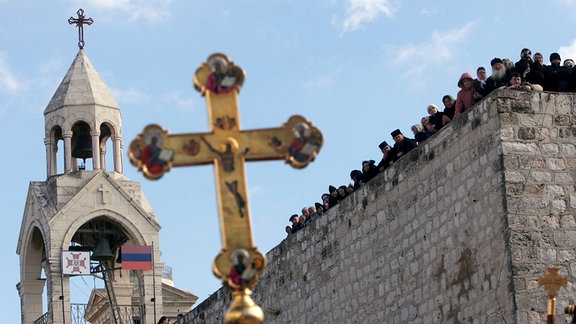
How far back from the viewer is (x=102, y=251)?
34625 mm

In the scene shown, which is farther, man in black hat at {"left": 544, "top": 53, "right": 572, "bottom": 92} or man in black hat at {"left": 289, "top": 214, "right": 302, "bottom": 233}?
man in black hat at {"left": 289, "top": 214, "right": 302, "bottom": 233}

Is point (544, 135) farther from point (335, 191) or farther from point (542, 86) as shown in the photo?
point (335, 191)

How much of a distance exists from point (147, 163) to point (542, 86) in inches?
384

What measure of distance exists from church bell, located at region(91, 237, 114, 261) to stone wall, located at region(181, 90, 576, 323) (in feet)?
40.0

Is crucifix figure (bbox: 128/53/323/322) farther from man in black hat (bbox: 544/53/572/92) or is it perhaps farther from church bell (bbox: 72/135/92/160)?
church bell (bbox: 72/135/92/160)

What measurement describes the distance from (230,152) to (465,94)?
960 centimetres

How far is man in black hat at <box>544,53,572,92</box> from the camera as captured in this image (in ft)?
62.4

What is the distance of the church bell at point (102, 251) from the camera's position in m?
34.6

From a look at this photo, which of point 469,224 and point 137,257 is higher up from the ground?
point 137,257

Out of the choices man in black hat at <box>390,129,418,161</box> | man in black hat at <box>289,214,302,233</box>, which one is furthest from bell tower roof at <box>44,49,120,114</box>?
man in black hat at <box>390,129,418,161</box>

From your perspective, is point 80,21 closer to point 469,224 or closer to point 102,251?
point 102,251

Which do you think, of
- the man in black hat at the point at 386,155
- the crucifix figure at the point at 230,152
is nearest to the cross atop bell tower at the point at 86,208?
the man in black hat at the point at 386,155

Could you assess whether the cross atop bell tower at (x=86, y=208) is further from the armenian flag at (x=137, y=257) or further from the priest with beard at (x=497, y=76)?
the priest with beard at (x=497, y=76)

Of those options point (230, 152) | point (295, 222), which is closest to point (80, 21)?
point (295, 222)
